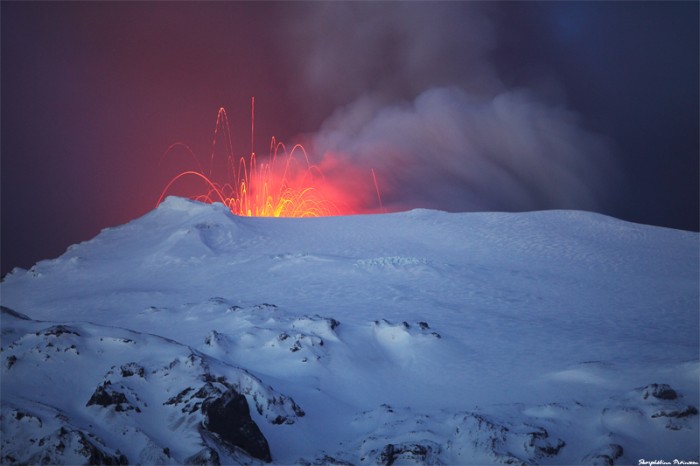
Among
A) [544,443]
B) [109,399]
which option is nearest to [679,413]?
[544,443]

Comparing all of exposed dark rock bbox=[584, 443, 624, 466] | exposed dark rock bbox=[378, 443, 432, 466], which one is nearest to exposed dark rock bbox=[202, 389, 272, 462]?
exposed dark rock bbox=[378, 443, 432, 466]

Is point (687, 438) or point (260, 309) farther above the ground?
point (260, 309)

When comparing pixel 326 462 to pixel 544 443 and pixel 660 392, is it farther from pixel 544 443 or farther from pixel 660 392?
pixel 660 392

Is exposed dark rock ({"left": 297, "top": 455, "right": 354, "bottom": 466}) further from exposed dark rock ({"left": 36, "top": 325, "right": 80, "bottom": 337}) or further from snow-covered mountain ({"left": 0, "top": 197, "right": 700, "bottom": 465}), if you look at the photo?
exposed dark rock ({"left": 36, "top": 325, "right": 80, "bottom": 337})

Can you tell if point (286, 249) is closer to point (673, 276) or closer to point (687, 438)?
point (673, 276)

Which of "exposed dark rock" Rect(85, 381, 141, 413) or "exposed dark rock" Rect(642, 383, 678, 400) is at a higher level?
"exposed dark rock" Rect(642, 383, 678, 400)

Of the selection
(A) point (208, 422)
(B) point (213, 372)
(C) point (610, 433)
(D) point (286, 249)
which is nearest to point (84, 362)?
(B) point (213, 372)

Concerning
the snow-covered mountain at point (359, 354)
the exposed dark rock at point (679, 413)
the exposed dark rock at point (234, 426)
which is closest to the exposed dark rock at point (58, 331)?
the snow-covered mountain at point (359, 354)
